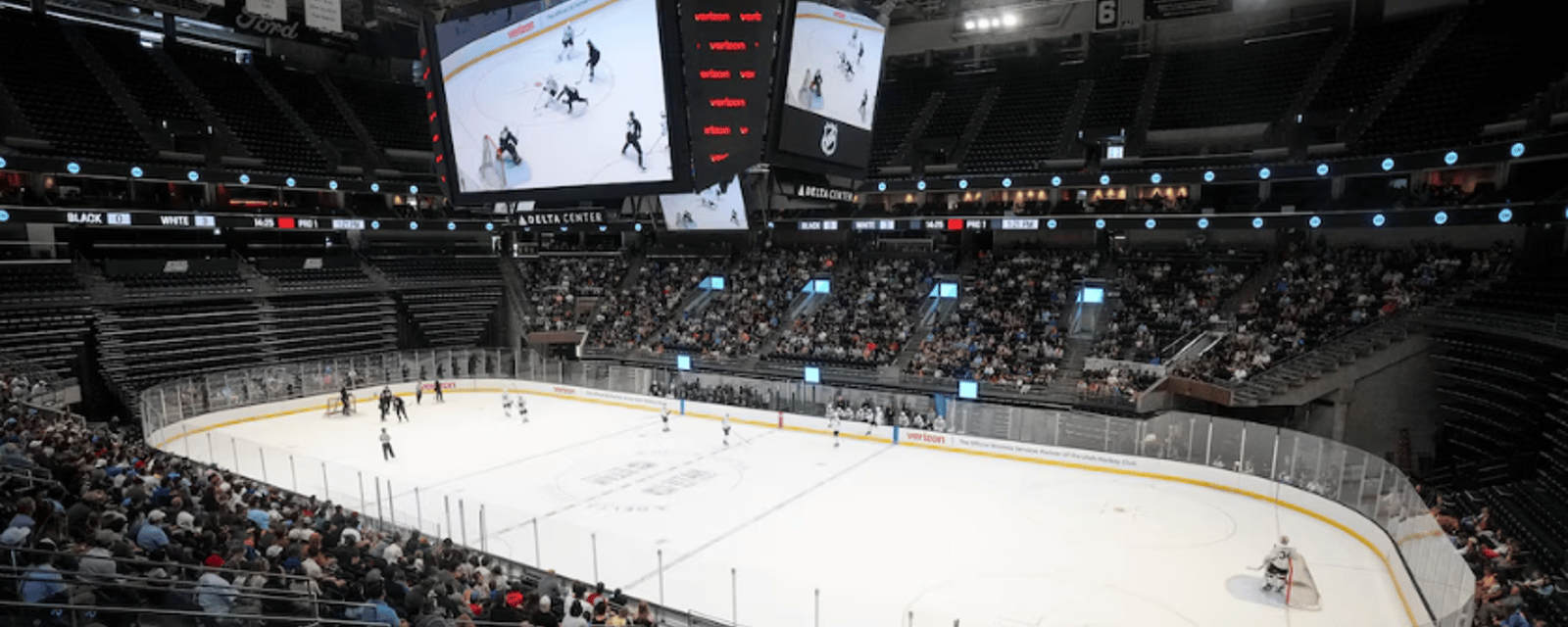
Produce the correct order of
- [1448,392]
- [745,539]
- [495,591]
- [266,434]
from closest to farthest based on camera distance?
1. [495,591]
2. [745,539]
3. [1448,392]
4. [266,434]

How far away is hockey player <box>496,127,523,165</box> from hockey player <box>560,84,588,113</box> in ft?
4.72

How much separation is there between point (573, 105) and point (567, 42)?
942mm

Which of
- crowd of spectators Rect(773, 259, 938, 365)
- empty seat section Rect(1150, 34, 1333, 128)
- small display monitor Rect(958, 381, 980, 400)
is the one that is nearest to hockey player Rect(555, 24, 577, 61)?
small display monitor Rect(958, 381, 980, 400)

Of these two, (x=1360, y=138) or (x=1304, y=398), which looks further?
(x=1360, y=138)

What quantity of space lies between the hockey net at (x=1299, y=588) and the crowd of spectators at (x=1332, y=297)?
32.4 feet

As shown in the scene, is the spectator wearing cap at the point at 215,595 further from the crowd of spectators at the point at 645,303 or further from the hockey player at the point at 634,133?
the crowd of spectators at the point at 645,303

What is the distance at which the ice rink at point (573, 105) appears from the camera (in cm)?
1197

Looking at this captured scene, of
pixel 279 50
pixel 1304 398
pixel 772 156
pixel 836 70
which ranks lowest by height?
pixel 1304 398

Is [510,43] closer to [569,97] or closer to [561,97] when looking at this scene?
[561,97]

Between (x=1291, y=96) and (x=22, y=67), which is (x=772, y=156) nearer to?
(x=1291, y=96)

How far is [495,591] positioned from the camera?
919cm

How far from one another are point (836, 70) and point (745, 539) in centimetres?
881

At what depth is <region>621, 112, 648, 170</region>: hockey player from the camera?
12.3 m

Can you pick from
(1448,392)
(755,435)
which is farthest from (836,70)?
(1448,392)
